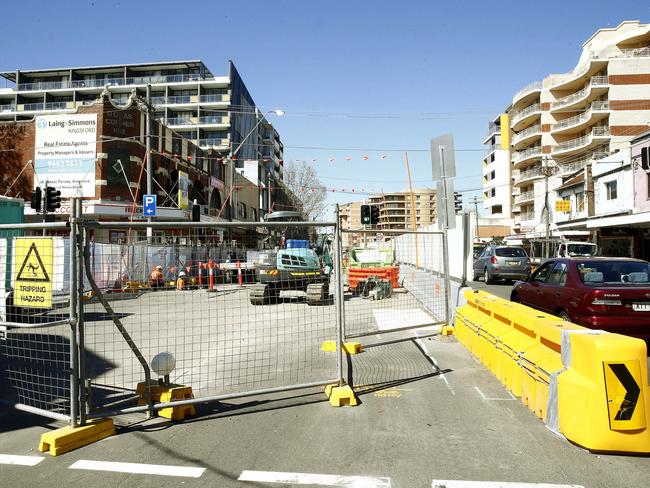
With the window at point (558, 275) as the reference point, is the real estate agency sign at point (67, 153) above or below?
above

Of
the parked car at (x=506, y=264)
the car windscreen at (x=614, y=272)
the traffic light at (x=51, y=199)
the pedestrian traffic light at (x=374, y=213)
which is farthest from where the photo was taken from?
the parked car at (x=506, y=264)

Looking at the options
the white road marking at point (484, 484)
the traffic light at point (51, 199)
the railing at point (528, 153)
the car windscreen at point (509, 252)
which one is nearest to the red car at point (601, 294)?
the white road marking at point (484, 484)

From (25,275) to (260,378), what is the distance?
3.04 meters

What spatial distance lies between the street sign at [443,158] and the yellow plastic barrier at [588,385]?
4491 mm

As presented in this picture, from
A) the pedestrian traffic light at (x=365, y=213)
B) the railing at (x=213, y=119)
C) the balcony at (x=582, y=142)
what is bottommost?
the pedestrian traffic light at (x=365, y=213)

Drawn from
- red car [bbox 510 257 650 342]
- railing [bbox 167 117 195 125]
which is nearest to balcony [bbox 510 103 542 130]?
railing [bbox 167 117 195 125]

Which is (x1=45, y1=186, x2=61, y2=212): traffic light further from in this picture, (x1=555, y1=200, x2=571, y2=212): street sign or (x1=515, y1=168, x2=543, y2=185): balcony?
(x1=515, y1=168, x2=543, y2=185): balcony

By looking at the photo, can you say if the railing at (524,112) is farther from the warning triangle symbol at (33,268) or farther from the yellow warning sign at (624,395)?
the warning triangle symbol at (33,268)

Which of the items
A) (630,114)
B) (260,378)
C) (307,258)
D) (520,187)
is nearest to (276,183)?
(520,187)

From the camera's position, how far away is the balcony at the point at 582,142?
5269 cm

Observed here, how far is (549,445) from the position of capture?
3986mm

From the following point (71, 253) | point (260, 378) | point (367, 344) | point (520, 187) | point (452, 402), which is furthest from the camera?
point (520, 187)

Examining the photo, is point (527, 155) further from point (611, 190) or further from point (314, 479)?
point (314, 479)

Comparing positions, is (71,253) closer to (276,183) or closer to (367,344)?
(367,344)
